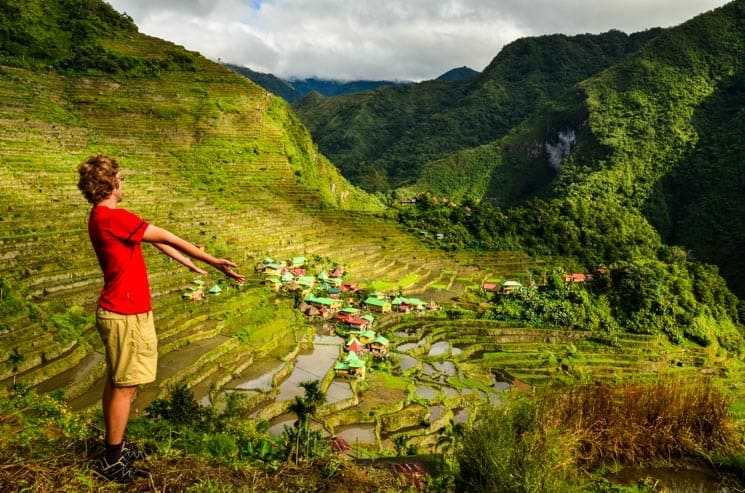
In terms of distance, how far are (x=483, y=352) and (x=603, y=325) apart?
298 inches

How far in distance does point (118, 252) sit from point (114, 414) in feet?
2.77

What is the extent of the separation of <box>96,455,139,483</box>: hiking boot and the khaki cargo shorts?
43cm

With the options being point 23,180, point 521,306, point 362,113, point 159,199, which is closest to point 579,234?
point 521,306

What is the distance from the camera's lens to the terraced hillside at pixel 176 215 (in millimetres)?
10891

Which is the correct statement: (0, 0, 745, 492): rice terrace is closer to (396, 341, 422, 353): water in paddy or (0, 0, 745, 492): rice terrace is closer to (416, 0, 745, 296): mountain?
(396, 341, 422, 353): water in paddy

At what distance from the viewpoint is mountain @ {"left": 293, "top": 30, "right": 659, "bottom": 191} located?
119569 millimetres

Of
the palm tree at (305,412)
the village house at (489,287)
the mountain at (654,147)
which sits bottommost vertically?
the village house at (489,287)

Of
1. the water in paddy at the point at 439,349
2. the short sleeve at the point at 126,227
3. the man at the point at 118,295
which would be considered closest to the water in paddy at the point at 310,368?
the water in paddy at the point at 439,349

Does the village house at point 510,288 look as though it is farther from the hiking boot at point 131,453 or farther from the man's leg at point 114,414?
the man's leg at point 114,414

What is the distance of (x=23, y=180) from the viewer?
57.9 feet

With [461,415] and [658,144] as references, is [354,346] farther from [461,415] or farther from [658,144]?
[658,144]

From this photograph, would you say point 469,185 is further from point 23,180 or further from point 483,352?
point 23,180

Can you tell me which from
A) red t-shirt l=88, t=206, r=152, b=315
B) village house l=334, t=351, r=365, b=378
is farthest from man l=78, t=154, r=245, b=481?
village house l=334, t=351, r=365, b=378

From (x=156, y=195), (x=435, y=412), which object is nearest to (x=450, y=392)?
(x=435, y=412)
